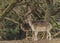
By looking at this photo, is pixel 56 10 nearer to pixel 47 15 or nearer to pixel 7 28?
pixel 47 15

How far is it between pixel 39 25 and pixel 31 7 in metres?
0.57

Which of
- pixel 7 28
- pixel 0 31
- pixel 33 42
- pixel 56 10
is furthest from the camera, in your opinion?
pixel 7 28

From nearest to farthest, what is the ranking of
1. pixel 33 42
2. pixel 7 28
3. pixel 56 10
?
pixel 33 42
pixel 56 10
pixel 7 28

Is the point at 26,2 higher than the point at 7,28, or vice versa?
the point at 26,2

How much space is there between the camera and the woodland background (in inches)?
234

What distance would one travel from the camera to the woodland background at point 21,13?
19.5 feet

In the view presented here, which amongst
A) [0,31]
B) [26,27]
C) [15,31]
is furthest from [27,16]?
[15,31]

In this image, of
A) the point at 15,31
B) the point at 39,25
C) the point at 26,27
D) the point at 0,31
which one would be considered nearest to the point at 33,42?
the point at 39,25

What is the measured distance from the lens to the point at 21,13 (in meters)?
7.41

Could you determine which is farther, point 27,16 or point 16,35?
point 16,35

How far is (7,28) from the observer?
9.98 metres

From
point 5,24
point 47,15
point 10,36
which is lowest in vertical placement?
point 10,36

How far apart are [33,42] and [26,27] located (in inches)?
102

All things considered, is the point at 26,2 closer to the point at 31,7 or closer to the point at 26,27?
the point at 31,7
